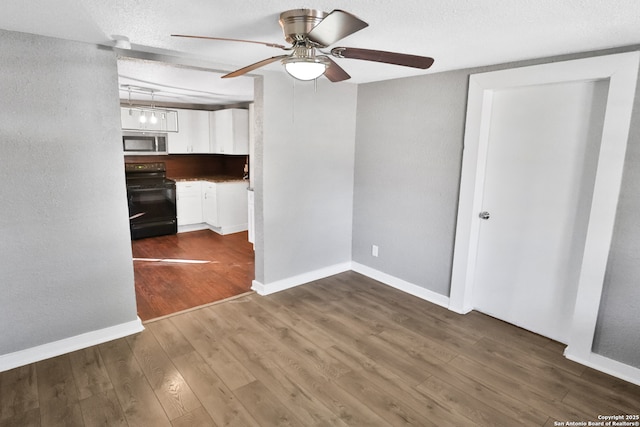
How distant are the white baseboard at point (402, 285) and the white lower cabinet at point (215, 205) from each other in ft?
8.34

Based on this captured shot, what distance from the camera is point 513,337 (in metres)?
3.02

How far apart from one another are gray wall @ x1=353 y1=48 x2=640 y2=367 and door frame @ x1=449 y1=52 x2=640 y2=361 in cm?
8

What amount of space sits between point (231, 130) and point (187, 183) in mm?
1146

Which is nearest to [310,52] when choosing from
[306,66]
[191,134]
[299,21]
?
[306,66]

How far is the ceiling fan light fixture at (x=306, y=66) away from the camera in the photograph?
5.85 ft

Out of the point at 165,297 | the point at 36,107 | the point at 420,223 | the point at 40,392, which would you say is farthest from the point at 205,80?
the point at 40,392

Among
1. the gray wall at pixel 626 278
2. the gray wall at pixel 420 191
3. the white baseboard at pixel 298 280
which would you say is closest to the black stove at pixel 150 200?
the white baseboard at pixel 298 280

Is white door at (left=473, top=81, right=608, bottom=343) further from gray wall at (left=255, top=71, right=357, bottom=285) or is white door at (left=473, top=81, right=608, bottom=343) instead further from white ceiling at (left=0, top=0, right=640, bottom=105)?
gray wall at (left=255, top=71, right=357, bottom=285)

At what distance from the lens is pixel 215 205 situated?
6082 millimetres

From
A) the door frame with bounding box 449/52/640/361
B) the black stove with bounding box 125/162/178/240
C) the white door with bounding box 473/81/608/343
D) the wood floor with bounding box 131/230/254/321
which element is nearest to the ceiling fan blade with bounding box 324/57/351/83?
the door frame with bounding box 449/52/640/361

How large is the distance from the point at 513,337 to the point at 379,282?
1.48 m

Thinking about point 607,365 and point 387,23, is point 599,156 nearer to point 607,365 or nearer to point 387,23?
point 607,365

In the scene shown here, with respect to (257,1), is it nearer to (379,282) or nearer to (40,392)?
(40,392)

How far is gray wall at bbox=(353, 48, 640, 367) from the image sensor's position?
252 cm
